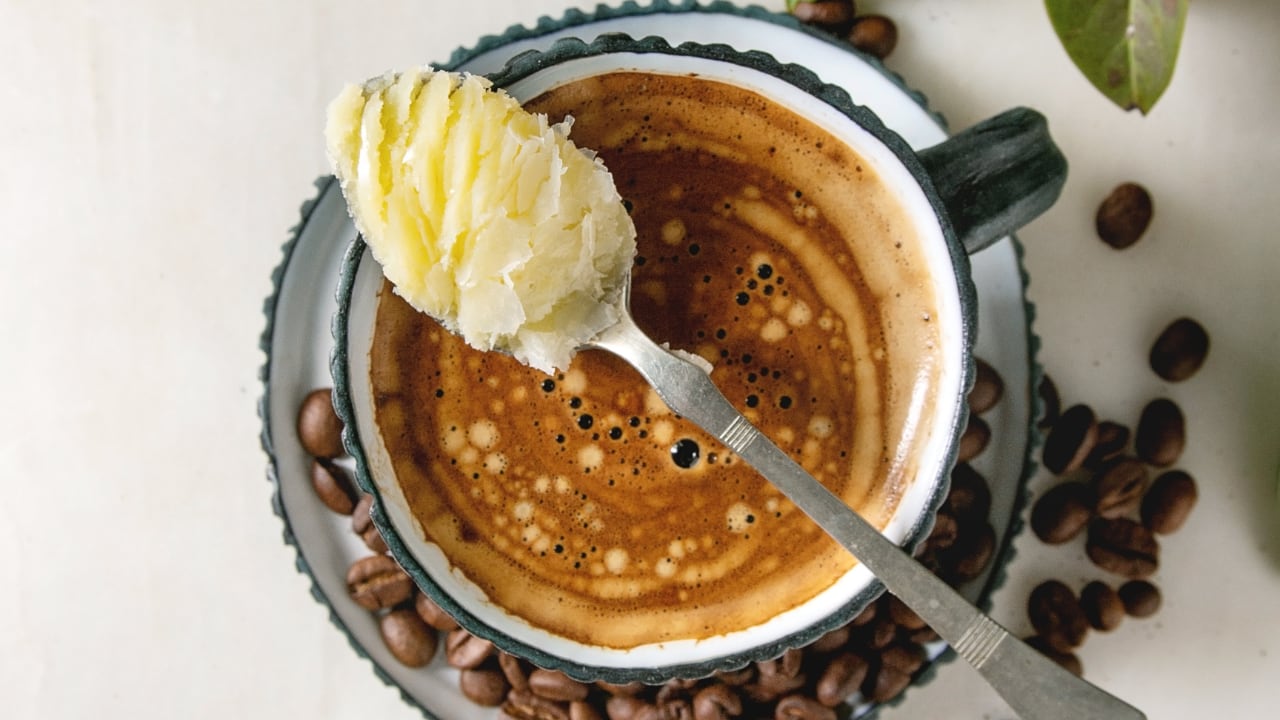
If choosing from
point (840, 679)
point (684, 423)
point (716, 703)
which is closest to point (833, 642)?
point (840, 679)

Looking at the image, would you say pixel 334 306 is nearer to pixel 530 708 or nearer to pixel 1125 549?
pixel 530 708

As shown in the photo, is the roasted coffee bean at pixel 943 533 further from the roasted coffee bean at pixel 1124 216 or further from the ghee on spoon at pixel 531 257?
the roasted coffee bean at pixel 1124 216

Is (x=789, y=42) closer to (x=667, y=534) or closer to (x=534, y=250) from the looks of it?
(x=534, y=250)

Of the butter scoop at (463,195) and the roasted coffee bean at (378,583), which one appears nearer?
the butter scoop at (463,195)

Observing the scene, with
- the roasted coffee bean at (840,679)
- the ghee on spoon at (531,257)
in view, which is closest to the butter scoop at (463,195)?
the ghee on spoon at (531,257)

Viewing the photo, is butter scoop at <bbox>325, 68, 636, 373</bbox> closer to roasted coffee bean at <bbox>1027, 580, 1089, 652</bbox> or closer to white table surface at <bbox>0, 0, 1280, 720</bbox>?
white table surface at <bbox>0, 0, 1280, 720</bbox>

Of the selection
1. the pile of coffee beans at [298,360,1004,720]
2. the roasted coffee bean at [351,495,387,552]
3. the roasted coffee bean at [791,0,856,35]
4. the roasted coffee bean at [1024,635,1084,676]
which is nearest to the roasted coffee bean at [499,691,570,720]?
the pile of coffee beans at [298,360,1004,720]

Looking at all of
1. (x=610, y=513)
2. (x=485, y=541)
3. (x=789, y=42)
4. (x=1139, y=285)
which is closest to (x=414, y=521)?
(x=485, y=541)

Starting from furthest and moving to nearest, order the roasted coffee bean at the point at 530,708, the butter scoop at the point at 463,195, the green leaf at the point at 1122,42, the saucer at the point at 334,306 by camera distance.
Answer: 1. the roasted coffee bean at the point at 530,708
2. the saucer at the point at 334,306
3. the green leaf at the point at 1122,42
4. the butter scoop at the point at 463,195
